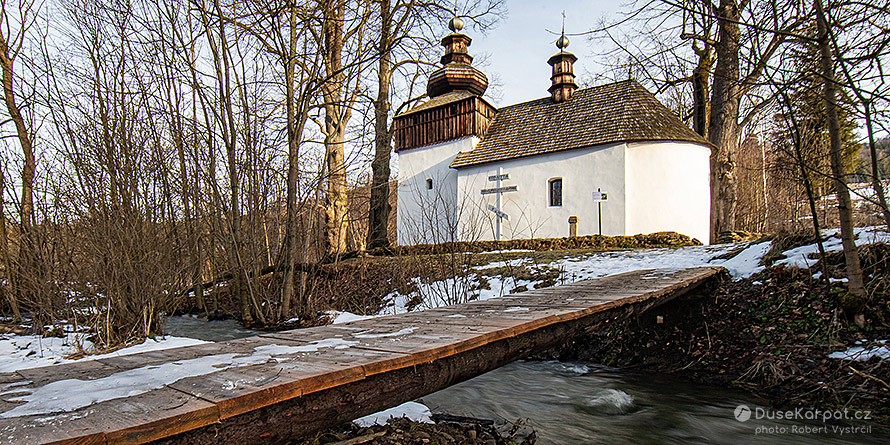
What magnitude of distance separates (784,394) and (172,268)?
7736 mm

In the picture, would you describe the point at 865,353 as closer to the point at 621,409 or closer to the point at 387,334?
the point at 621,409

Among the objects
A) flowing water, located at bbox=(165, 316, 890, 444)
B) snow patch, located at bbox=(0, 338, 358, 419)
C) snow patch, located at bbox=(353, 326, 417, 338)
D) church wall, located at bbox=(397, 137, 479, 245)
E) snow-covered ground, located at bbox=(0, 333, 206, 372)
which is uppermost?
church wall, located at bbox=(397, 137, 479, 245)

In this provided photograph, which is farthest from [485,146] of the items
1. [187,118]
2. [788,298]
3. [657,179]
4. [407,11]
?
[788,298]

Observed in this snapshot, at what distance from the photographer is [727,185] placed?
47.1ft

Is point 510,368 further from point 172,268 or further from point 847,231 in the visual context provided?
point 172,268

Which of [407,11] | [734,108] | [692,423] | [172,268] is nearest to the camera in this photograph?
[692,423]

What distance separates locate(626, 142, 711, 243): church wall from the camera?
705 inches

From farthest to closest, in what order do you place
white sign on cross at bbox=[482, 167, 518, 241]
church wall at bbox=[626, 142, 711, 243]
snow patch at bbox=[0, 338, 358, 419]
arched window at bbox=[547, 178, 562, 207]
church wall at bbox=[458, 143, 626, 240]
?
white sign on cross at bbox=[482, 167, 518, 241]
arched window at bbox=[547, 178, 562, 207]
church wall at bbox=[458, 143, 626, 240]
church wall at bbox=[626, 142, 711, 243]
snow patch at bbox=[0, 338, 358, 419]

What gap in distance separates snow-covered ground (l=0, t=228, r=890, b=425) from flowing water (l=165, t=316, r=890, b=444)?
38.3 inches

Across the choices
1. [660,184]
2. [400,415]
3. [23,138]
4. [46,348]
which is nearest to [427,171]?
[660,184]

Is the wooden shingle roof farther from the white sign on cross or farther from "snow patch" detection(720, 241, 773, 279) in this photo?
"snow patch" detection(720, 241, 773, 279)

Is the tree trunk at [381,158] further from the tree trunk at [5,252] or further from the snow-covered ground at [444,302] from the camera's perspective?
the tree trunk at [5,252]

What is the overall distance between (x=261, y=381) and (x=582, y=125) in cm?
1975

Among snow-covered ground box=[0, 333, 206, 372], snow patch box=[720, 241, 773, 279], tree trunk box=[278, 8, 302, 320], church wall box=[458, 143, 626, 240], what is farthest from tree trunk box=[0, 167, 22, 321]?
church wall box=[458, 143, 626, 240]
